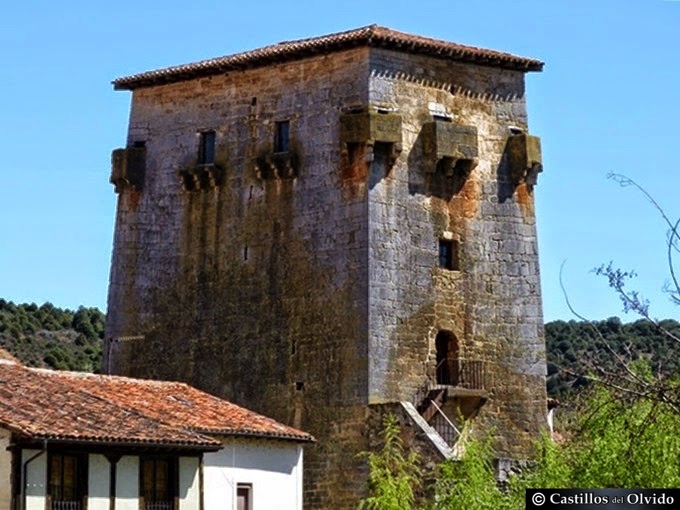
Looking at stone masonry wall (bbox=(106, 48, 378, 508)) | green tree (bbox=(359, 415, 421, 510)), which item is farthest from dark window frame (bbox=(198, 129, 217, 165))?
green tree (bbox=(359, 415, 421, 510))

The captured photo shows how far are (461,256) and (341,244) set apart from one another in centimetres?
269

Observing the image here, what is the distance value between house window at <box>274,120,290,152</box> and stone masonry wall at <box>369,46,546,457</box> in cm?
249

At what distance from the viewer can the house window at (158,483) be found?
104 feet

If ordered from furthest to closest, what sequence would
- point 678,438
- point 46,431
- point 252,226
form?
point 252,226
point 46,431
point 678,438

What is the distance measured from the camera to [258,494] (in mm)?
34281

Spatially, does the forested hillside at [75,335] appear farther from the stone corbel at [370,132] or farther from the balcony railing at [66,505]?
the balcony railing at [66,505]

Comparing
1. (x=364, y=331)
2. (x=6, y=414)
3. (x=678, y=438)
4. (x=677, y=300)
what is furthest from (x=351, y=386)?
(x=677, y=300)

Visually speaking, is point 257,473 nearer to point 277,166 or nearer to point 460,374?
point 460,374

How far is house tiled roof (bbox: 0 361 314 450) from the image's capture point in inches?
1206

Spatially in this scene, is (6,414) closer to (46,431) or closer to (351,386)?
(46,431)

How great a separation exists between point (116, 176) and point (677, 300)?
99.7ft

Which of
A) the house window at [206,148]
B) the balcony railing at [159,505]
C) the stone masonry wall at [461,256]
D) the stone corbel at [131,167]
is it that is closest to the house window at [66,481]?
the balcony railing at [159,505]

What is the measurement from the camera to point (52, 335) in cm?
6688

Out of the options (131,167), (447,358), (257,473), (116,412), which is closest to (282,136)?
(131,167)
